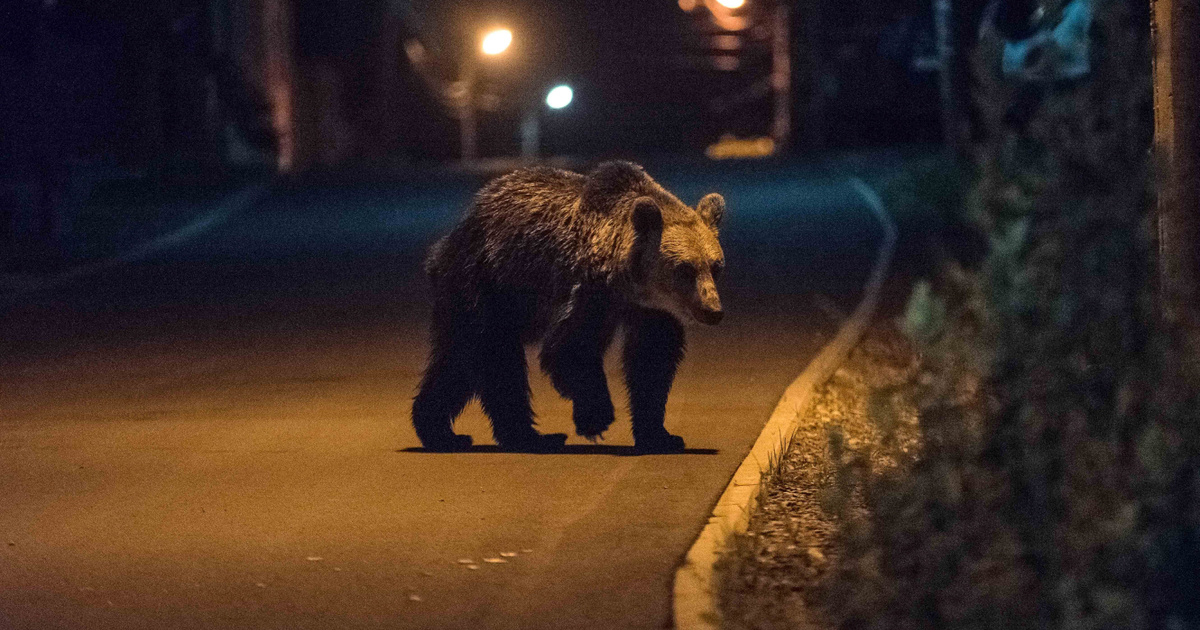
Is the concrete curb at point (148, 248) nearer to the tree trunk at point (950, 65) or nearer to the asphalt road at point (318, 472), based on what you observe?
the asphalt road at point (318, 472)

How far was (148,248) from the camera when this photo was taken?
86.4 feet

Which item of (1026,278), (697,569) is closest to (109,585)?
(697,569)

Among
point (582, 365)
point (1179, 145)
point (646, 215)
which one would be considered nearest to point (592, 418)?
point (582, 365)

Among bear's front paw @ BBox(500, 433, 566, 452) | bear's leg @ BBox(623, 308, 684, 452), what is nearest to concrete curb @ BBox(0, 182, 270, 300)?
bear's front paw @ BBox(500, 433, 566, 452)

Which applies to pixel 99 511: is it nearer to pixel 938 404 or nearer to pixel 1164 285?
pixel 938 404

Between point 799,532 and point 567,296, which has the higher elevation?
point 567,296

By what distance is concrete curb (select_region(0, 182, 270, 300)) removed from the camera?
883 inches

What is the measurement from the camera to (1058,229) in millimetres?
6332

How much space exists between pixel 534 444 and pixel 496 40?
76.5ft

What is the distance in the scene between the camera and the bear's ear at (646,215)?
9.43 meters

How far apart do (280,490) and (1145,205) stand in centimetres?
492

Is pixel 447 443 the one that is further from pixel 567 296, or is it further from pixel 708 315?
pixel 708 315

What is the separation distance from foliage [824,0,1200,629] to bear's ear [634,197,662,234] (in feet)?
9.66

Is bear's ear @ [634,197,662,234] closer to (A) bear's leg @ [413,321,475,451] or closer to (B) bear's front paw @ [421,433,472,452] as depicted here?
(A) bear's leg @ [413,321,475,451]
